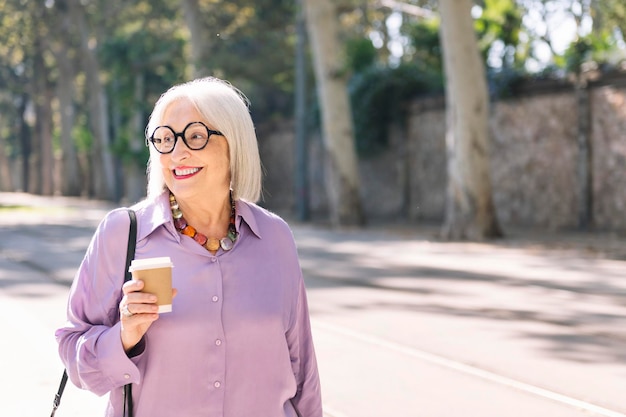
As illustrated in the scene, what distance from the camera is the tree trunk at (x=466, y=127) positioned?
1852cm

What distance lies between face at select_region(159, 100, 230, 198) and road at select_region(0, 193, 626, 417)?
9.63 feet

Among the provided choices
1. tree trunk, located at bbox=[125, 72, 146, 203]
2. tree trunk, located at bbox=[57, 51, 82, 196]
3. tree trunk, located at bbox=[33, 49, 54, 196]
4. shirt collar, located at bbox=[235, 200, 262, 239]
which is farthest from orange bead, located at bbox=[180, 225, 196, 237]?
tree trunk, located at bbox=[33, 49, 54, 196]

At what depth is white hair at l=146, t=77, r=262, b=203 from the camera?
2957mm

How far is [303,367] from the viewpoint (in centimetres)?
316

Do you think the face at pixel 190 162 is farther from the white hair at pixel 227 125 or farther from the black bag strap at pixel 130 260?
the black bag strap at pixel 130 260

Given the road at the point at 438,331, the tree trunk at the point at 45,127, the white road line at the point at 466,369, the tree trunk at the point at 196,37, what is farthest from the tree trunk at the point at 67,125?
the white road line at the point at 466,369

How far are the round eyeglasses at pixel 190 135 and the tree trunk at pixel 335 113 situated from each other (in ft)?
68.5

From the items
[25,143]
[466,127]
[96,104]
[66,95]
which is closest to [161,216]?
[466,127]

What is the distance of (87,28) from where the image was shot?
4350 centimetres

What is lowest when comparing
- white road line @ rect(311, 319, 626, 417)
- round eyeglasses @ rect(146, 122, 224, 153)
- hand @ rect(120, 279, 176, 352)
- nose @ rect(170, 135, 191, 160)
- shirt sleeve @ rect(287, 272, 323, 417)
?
white road line @ rect(311, 319, 626, 417)

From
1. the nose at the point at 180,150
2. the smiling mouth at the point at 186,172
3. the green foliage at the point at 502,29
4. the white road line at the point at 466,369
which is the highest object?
the green foliage at the point at 502,29

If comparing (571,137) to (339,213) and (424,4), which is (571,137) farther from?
(424,4)

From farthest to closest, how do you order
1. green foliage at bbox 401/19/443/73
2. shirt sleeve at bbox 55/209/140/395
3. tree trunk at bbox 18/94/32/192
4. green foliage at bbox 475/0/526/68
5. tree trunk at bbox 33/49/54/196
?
1. tree trunk at bbox 18/94/32/192
2. tree trunk at bbox 33/49/54/196
3. green foliage at bbox 401/19/443/73
4. green foliage at bbox 475/0/526/68
5. shirt sleeve at bbox 55/209/140/395

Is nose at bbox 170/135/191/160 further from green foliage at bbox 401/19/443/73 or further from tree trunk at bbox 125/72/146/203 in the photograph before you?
tree trunk at bbox 125/72/146/203
